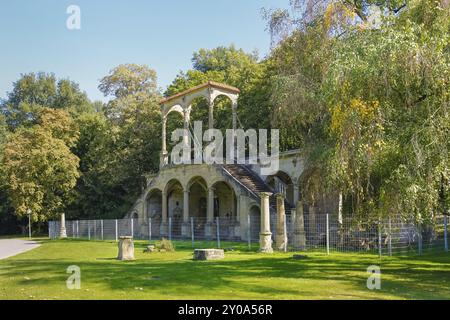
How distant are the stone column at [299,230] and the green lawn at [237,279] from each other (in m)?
2.99

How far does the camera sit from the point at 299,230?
2025cm

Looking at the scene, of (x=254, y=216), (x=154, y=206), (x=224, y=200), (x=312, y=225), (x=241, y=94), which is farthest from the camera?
(x=154, y=206)

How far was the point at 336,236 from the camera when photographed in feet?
63.0

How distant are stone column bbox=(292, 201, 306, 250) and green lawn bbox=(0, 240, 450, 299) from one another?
9.81ft

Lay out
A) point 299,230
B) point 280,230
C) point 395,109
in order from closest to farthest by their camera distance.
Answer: point 395,109 < point 299,230 < point 280,230

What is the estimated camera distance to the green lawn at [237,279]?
374 inches

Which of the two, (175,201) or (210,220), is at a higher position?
(175,201)

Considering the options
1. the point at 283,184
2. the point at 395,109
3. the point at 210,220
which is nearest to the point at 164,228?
the point at 210,220

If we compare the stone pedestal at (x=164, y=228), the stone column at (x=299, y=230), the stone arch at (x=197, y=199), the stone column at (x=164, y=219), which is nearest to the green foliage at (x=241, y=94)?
the stone arch at (x=197, y=199)

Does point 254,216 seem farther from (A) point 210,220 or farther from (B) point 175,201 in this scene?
(B) point 175,201

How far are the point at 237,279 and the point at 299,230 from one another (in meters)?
8.97

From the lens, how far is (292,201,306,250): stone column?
66.1 ft

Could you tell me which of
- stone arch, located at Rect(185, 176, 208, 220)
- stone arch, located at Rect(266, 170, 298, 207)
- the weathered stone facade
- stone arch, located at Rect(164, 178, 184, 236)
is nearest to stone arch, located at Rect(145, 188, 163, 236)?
the weathered stone facade

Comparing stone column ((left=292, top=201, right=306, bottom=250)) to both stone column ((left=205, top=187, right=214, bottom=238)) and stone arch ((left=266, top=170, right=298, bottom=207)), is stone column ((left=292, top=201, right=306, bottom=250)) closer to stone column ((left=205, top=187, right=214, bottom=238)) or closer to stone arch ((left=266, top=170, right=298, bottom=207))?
stone arch ((left=266, top=170, right=298, bottom=207))
